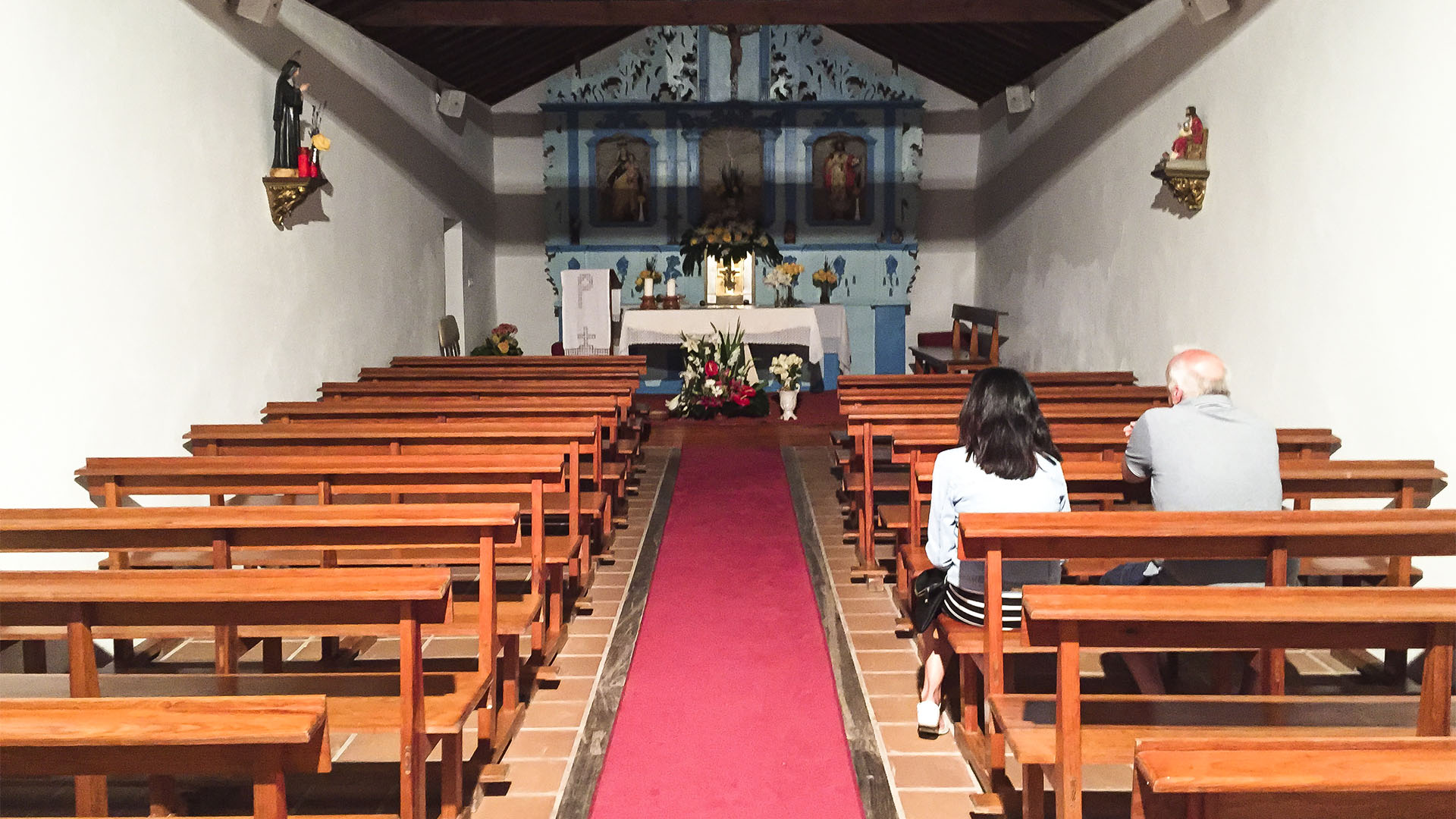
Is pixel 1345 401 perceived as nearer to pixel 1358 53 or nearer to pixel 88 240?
pixel 1358 53

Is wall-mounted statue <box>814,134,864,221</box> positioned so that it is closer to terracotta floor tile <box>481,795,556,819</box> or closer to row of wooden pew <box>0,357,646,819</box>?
row of wooden pew <box>0,357,646,819</box>

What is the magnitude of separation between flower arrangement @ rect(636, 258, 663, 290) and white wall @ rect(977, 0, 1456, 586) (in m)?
4.37

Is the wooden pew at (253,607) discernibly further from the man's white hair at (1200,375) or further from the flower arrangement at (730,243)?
the flower arrangement at (730,243)

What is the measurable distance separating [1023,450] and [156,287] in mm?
3843

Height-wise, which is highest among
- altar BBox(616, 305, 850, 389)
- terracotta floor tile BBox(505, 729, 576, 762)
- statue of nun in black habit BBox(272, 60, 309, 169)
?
statue of nun in black habit BBox(272, 60, 309, 169)

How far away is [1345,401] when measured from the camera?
15.4ft

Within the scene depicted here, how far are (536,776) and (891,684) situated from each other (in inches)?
49.9

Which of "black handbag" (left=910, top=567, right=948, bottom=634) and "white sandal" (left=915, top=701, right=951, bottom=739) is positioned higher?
"black handbag" (left=910, top=567, right=948, bottom=634)

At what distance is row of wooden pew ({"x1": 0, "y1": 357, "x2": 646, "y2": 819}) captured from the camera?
5.58 ft

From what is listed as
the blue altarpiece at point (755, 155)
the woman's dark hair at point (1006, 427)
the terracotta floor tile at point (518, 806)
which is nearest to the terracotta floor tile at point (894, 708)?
the woman's dark hair at point (1006, 427)

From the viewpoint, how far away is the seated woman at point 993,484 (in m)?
3.26

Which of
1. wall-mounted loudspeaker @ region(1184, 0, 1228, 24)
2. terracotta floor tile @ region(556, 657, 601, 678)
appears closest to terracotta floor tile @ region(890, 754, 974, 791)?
terracotta floor tile @ region(556, 657, 601, 678)

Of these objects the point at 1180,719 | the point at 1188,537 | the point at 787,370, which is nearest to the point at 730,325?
the point at 787,370

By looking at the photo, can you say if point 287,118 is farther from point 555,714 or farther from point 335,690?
point 335,690
